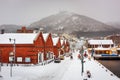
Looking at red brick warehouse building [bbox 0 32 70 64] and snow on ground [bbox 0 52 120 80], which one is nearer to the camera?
snow on ground [bbox 0 52 120 80]

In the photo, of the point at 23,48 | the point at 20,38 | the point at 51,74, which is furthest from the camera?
the point at 20,38

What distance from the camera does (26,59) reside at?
5238 centimetres

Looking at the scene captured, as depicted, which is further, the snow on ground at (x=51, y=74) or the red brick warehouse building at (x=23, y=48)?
the red brick warehouse building at (x=23, y=48)

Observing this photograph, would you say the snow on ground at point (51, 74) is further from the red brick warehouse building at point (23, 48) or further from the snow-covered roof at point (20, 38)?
the snow-covered roof at point (20, 38)

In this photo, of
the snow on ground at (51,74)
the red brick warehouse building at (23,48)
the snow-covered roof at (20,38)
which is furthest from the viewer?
the snow-covered roof at (20,38)

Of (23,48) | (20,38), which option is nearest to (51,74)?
(23,48)

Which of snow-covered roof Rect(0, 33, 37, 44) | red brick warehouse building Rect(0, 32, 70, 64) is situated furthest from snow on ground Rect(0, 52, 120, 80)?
snow-covered roof Rect(0, 33, 37, 44)

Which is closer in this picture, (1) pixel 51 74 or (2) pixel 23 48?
(1) pixel 51 74

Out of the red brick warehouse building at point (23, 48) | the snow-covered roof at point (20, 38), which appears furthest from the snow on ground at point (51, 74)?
the snow-covered roof at point (20, 38)

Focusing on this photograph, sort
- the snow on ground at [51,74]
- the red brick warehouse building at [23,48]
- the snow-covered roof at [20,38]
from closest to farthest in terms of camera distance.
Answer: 1. the snow on ground at [51,74]
2. the red brick warehouse building at [23,48]
3. the snow-covered roof at [20,38]

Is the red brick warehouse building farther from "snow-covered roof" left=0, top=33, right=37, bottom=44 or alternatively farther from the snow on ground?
the snow on ground

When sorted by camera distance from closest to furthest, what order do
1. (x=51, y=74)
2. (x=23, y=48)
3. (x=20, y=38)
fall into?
(x=51, y=74)
(x=23, y=48)
(x=20, y=38)

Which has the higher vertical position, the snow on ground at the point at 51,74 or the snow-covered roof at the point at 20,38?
the snow-covered roof at the point at 20,38

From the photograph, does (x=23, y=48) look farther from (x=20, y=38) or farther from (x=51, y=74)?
(x=51, y=74)
